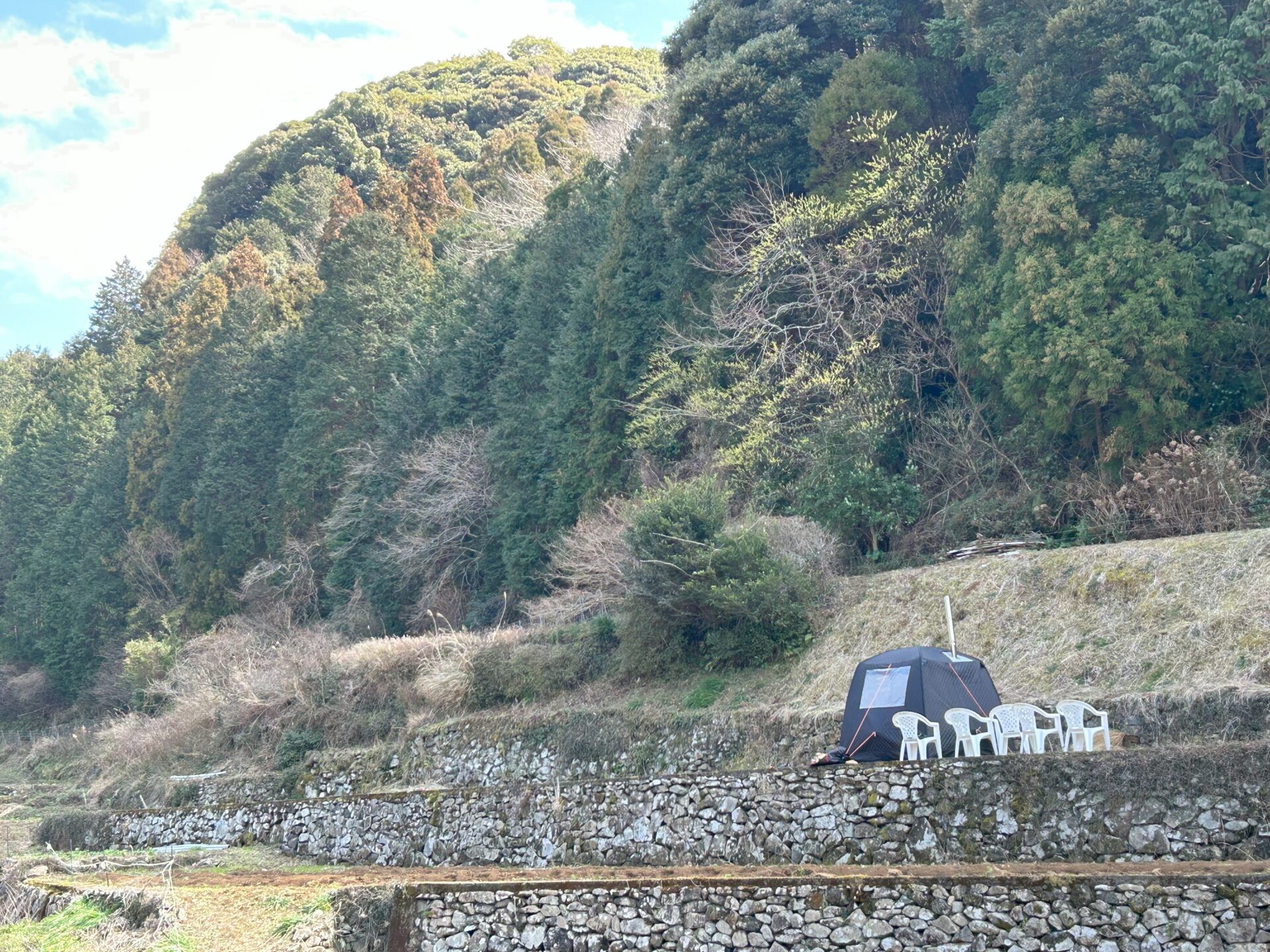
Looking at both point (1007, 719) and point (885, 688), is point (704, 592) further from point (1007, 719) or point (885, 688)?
point (1007, 719)

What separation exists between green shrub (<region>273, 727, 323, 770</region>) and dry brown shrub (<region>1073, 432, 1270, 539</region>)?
13947 mm

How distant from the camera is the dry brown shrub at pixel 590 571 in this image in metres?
21.3

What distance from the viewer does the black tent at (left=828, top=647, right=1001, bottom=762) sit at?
43.0 feet

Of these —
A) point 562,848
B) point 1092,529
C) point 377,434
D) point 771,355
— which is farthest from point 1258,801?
point 377,434

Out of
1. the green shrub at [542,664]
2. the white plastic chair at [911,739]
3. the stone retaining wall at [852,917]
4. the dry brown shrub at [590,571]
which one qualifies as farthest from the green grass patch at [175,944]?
the dry brown shrub at [590,571]

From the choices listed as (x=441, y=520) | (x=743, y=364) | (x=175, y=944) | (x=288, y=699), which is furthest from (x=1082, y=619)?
(x=441, y=520)

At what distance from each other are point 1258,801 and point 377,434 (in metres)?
30.4

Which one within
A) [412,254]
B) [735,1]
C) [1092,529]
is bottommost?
[1092,529]

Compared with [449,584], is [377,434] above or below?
above

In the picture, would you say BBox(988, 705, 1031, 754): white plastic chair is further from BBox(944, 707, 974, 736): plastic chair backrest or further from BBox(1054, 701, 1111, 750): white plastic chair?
BBox(1054, 701, 1111, 750): white plastic chair

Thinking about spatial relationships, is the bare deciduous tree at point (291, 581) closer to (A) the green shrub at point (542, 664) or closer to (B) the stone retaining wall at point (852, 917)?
(A) the green shrub at point (542, 664)

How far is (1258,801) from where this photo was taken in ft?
29.8

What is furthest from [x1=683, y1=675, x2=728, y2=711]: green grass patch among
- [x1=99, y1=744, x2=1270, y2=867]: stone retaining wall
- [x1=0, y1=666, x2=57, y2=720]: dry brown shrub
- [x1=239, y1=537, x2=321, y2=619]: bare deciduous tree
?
[x1=0, y1=666, x2=57, y2=720]: dry brown shrub

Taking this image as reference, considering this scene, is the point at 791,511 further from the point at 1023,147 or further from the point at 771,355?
the point at 1023,147
